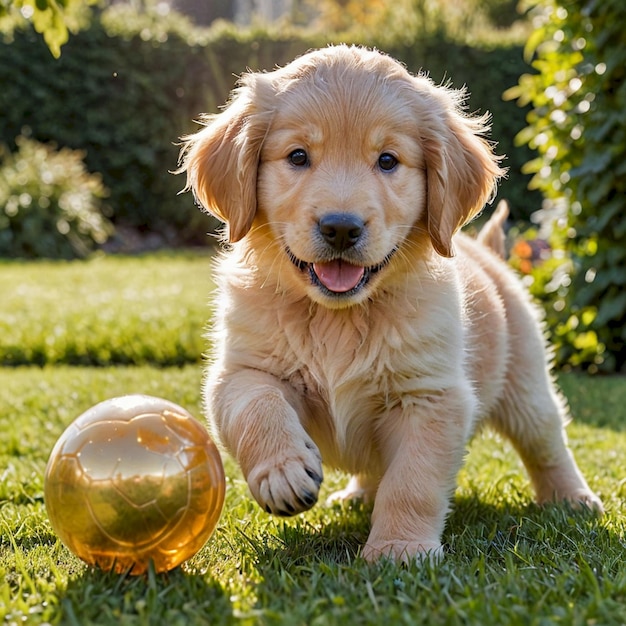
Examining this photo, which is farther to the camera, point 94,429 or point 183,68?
point 183,68

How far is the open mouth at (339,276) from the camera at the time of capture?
2.99 meters

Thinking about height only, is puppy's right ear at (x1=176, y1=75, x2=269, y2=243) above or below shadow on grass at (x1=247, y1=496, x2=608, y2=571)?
above

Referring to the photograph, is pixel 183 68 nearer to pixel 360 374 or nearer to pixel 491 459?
pixel 491 459

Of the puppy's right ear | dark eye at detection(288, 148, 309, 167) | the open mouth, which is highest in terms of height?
dark eye at detection(288, 148, 309, 167)

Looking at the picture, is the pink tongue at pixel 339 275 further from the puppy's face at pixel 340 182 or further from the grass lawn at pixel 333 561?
the grass lawn at pixel 333 561

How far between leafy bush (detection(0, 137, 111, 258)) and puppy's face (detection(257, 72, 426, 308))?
34.2ft

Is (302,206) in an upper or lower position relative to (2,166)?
upper

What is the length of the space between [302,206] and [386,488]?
936 millimetres

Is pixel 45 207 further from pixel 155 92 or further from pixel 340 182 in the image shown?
pixel 340 182

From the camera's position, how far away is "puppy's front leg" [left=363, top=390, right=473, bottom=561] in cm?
286

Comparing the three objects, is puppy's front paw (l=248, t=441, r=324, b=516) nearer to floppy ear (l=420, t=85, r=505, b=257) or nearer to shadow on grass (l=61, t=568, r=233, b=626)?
shadow on grass (l=61, t=568, r=233, b=626)

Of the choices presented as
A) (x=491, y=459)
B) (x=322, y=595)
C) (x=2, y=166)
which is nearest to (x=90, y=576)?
(x=322, y=595)

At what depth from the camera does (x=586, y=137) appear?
6.39 metres

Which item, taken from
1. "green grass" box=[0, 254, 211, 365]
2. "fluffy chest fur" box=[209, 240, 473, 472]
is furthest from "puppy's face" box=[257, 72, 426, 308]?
"green grass" box=[0, 254, 211, 365]
